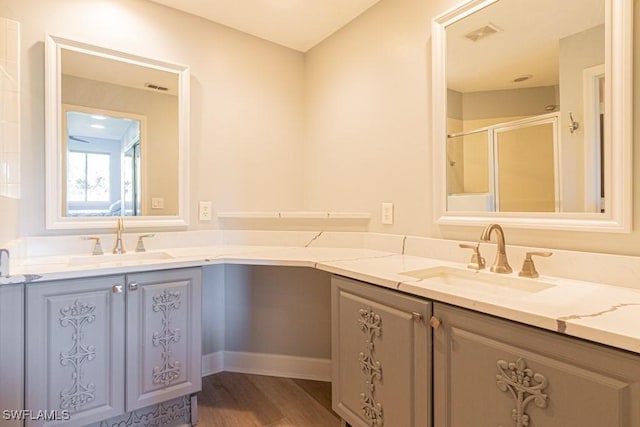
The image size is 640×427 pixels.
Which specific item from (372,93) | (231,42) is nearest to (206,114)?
(231,42)

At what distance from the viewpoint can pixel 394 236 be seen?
1960 millimetres

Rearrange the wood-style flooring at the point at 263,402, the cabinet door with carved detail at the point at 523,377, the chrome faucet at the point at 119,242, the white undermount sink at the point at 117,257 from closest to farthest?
the cabinet door with carved detail at the point at 523,377 → the white undermount sink at the point at 117,257 → the wood-style flooring at the point at 263,402 → the chrome faucet at the point at 119,242

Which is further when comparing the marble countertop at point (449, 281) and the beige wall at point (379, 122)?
the beige wall at point (379, 122)

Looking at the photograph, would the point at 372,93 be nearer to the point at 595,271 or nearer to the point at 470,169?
the point at 470,169

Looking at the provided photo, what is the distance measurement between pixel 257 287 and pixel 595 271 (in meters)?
1.83

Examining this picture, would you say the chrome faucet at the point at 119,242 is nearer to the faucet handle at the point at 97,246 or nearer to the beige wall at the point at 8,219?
the faucet handle at the point at 97,246

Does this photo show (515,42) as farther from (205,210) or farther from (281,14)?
(205,210)

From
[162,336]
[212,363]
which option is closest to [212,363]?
[212,363]

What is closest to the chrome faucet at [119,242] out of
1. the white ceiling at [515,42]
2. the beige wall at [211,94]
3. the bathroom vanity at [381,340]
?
the bathroom vanity at [381,340]

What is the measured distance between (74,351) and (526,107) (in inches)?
84.2

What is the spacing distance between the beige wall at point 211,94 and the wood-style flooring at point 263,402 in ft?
3.41

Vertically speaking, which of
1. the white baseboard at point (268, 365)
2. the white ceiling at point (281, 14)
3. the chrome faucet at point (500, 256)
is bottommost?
the white baseboard at point (268, 365)

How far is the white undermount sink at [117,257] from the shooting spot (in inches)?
65.7

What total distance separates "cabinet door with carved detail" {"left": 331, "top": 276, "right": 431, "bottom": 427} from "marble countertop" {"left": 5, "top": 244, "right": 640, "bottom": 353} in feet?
0.24
